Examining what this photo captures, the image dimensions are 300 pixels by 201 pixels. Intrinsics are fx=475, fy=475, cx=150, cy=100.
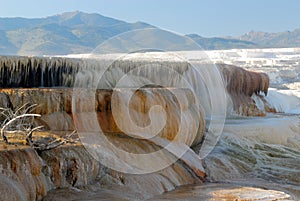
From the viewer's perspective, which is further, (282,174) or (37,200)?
(282,174)

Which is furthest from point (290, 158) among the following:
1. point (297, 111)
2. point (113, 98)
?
point (297, 111)

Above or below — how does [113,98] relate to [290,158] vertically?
above

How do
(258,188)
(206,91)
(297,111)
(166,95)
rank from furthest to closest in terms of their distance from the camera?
(297,111), (206,91), (166,95), (258,188)

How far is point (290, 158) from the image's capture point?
11.1 m

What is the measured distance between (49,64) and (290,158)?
265 inches

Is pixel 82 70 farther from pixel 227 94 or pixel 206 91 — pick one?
pixel 227 94

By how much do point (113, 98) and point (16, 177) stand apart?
148 inches

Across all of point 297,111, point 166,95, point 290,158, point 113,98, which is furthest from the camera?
point 297,111

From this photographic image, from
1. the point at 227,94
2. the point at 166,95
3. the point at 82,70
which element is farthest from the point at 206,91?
the point at 166,95

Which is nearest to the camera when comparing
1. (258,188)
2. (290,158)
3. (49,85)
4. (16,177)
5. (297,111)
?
(16,177)

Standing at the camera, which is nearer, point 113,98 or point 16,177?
point 16,177

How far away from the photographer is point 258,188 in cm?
813

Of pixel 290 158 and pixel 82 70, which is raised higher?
pixel 82 70

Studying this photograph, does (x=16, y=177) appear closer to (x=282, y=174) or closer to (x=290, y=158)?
(x=282, y=174)
